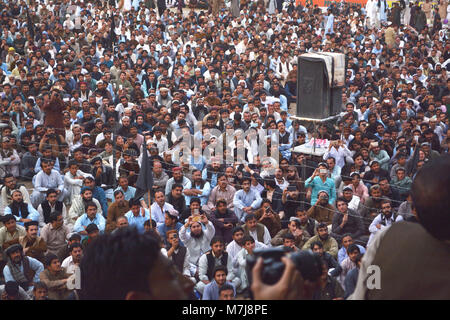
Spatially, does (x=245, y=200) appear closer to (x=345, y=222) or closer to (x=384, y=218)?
(x=345, y=222)

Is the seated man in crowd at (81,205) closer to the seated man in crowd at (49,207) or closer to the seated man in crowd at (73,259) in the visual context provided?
the seated man in crowd at (49,207)

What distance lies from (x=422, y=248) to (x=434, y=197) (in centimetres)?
14

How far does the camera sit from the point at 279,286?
143 centimetres

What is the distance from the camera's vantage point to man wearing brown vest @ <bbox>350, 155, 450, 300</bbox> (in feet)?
4.87

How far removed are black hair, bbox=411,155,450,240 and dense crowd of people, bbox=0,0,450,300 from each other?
261 millimetres

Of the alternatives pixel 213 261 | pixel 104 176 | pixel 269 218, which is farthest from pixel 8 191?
pixel 269 218

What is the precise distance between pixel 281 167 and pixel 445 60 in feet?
32.4

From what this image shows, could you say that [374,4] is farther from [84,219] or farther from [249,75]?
[84,219]

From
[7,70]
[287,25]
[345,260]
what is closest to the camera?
[345,260]

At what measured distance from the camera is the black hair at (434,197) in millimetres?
1476

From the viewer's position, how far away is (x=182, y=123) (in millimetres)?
10234

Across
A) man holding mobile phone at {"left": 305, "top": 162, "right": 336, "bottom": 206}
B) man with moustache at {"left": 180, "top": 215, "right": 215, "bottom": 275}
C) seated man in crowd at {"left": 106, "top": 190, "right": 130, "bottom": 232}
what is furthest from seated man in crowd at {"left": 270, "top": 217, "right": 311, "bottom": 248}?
seated man in crowd at {"left": 106, "top": 190, "right": 130, "bottom": 232}

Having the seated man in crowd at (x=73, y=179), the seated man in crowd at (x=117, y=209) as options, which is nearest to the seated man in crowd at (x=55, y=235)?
the seated man in crowd at (x=117, y=209)
